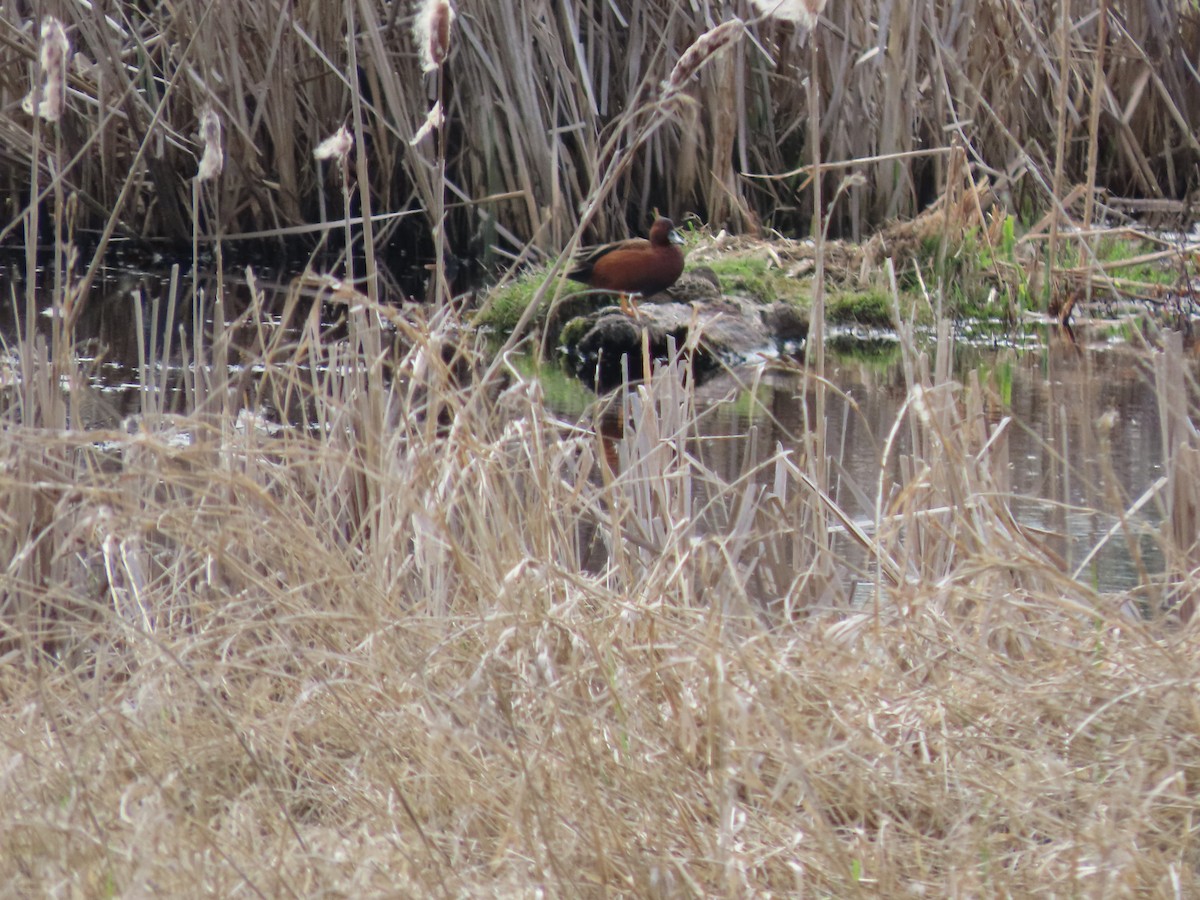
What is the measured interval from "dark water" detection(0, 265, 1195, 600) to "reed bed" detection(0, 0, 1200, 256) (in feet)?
2.03

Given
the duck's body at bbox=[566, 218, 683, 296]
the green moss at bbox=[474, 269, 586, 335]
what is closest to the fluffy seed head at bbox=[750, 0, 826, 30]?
the duck's body at bbox=[566, 218, 683, 296]

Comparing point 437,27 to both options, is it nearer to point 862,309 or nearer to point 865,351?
point 865,351

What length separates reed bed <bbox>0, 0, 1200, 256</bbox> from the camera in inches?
233

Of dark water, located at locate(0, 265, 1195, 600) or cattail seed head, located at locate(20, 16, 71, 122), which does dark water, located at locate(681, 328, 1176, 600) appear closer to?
dark water, located at locate(0, 265, 1195, 600)

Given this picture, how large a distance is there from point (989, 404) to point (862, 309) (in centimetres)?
206

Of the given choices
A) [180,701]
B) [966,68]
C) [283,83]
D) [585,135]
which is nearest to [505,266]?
[585,135]

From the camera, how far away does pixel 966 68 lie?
21.0 ft

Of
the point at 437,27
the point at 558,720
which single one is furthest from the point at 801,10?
the point at 558,720

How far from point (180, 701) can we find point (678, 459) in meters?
0.78

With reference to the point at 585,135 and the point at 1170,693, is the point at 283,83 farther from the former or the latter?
the point at 1170,693

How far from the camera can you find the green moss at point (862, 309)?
584 centimetres

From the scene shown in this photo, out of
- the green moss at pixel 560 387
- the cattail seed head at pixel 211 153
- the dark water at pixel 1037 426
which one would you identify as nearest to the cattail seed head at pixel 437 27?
the cattail seed head at pixel 211 153

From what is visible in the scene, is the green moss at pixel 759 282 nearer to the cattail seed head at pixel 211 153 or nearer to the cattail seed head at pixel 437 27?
the cattail seed head at pixel 211 153

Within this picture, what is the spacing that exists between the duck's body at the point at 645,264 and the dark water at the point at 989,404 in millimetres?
365
